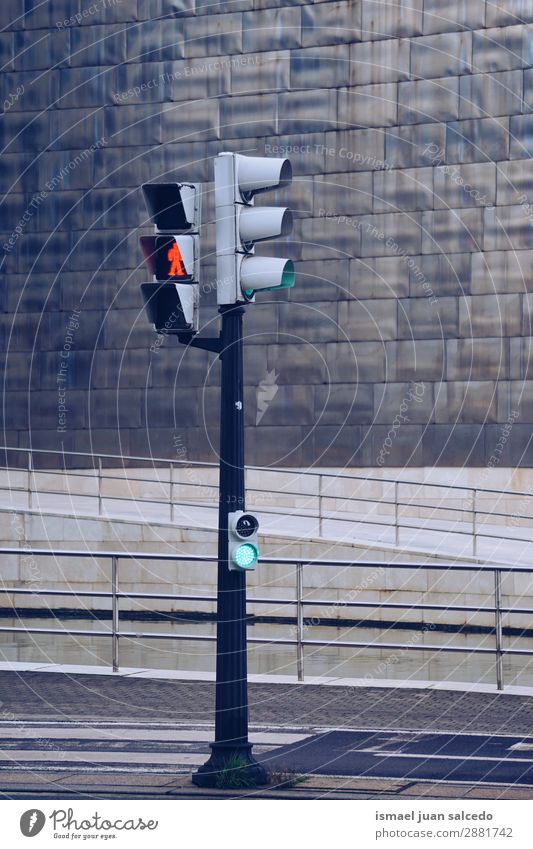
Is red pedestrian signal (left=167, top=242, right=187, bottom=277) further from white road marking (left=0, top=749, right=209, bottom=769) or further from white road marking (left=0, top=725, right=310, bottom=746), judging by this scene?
white road marking (left=0, top=725, right=310, bottom=746)

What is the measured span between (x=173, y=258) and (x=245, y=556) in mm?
2096

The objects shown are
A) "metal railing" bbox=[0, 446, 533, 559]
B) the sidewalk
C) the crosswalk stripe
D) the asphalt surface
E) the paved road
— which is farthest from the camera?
"metal railing" bbox=[0, 446, 533, 559]

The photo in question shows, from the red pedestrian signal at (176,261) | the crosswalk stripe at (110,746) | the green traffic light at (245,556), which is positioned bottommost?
the crosswalk stripe at (110,746)

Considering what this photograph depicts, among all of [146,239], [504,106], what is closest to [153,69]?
[504,106]

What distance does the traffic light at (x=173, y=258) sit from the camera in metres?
10.0

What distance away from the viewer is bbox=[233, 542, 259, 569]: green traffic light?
1001cm

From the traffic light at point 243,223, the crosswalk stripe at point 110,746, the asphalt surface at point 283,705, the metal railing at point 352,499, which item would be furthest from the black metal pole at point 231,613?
the metal railing at point 352,499

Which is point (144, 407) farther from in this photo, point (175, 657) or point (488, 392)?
point (175, 657)

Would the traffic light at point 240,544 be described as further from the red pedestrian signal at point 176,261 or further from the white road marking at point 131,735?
the white road marking at point 131,735

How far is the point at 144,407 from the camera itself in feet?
102

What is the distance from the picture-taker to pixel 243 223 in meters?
10.1

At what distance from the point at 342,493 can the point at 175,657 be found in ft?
31.1

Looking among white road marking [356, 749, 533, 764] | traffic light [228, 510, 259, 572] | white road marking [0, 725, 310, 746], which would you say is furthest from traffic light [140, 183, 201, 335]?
white road marking [0, 725, 310, 746]

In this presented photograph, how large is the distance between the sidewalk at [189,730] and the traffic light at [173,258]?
124 inches
